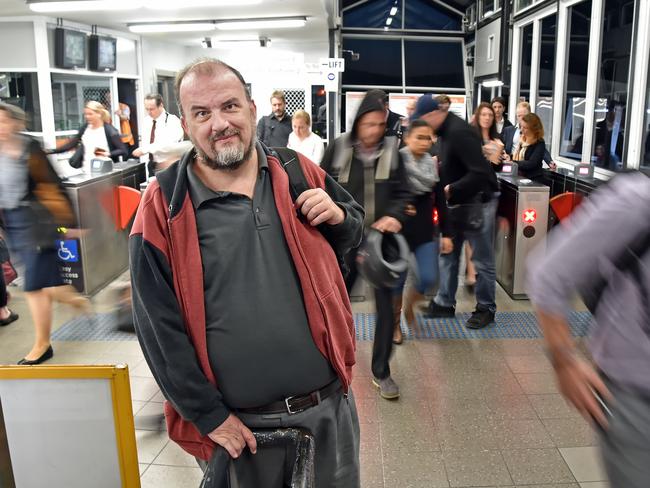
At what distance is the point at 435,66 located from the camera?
40.1 ft

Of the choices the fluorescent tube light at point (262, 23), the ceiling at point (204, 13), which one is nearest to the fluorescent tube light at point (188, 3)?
the ceiling at point (204, 13)

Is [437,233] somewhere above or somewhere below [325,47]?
below

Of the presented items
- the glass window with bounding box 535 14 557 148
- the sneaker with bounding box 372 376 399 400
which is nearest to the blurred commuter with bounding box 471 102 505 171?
the glass window with bounding box 535 14 557 148

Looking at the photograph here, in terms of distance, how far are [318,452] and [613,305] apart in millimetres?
901

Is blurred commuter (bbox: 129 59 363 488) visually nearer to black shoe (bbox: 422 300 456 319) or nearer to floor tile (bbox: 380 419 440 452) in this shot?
floor tile (bbox: 380 419 440 452)

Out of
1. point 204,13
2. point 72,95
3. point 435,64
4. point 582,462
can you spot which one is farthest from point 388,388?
point 435,64

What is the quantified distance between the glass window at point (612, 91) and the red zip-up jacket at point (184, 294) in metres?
4.27

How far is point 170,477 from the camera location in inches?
105

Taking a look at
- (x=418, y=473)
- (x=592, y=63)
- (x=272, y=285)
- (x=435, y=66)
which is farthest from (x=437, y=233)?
(x=435, y=66)

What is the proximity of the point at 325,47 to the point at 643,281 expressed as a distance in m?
11.8

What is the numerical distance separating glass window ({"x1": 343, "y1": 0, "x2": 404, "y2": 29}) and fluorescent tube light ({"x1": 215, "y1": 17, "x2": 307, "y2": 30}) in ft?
11.2

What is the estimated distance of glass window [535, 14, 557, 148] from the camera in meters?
7.06

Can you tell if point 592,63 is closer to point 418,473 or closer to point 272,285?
point 418,473

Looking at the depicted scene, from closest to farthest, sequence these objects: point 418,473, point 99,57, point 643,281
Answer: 1. point 643,281
2. point 418,473
3. point 99,57
